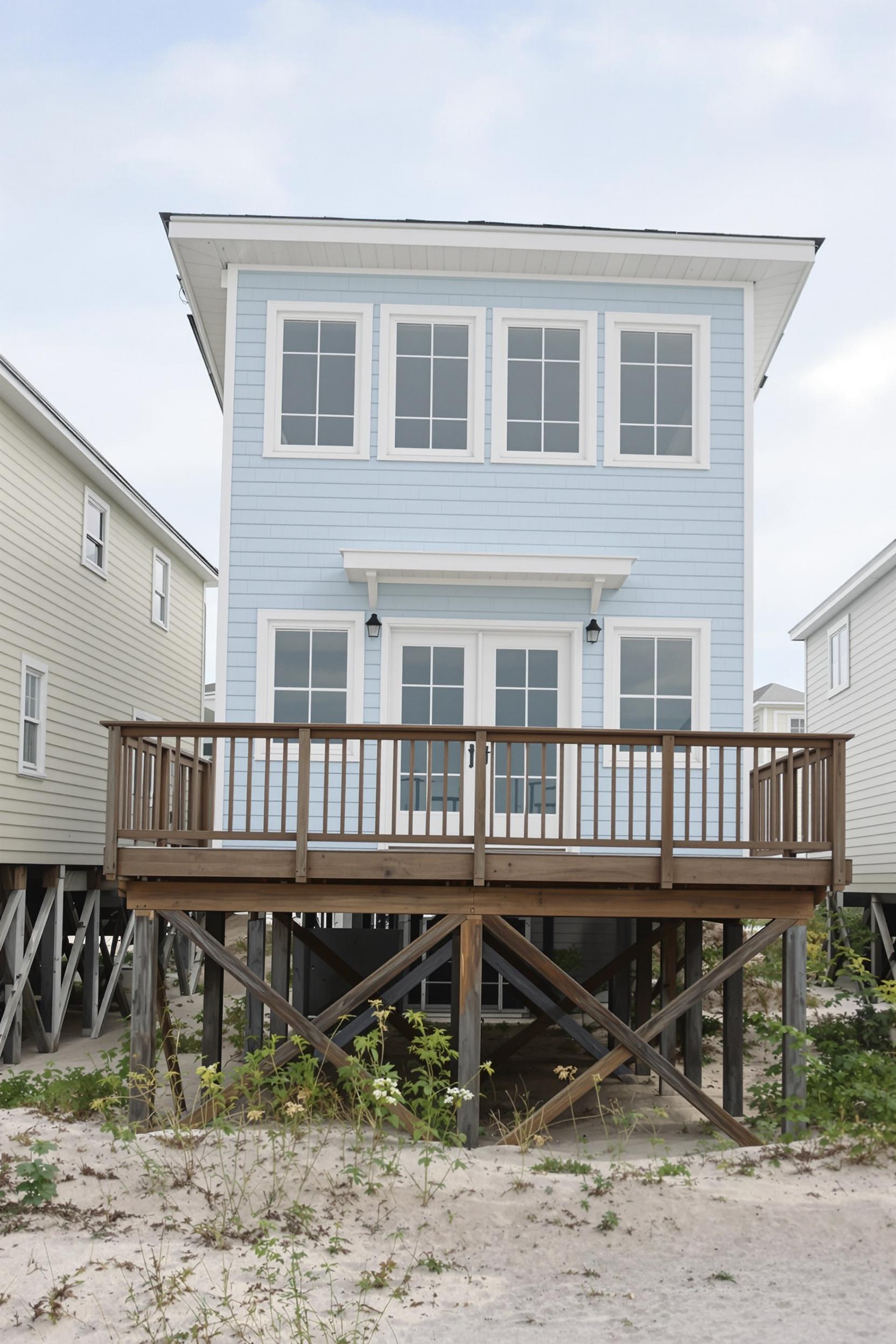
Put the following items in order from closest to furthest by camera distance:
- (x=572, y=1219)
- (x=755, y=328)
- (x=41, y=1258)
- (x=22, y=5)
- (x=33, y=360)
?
1. (x=41, y=1258)
2. (x=572, y=1219)
3. (x=755, y=328)
4. (x=22, y=5)
5. (x=33, y=360)

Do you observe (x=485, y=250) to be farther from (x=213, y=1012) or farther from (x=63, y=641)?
(x=63, y=641)

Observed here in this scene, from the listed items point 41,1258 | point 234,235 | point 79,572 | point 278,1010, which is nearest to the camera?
point 41,1258

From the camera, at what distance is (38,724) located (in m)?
14.9

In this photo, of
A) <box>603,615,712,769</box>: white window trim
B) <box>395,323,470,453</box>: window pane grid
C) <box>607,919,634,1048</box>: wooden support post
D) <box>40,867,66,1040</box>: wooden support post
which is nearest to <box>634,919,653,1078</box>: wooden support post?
<box>607,919,634,1048</box>: wooden support post

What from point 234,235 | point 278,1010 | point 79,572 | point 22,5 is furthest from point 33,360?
point 278,1010

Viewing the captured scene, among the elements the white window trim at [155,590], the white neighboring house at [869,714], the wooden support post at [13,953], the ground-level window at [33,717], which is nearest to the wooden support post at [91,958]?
the wooden support post at [13,953]

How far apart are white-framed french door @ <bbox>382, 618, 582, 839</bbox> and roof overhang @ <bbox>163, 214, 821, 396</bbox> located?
344cm

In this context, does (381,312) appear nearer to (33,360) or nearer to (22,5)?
(22,5)

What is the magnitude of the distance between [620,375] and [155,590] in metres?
10.1

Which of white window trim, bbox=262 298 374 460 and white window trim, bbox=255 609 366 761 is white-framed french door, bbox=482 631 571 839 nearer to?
white window trim, bbox=255 609 366 761

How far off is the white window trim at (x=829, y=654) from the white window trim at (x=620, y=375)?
9.03m

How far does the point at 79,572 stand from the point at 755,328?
9010 millimetres

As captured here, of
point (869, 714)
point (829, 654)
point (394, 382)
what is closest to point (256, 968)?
point (394, 382)

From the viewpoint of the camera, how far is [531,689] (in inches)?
461
